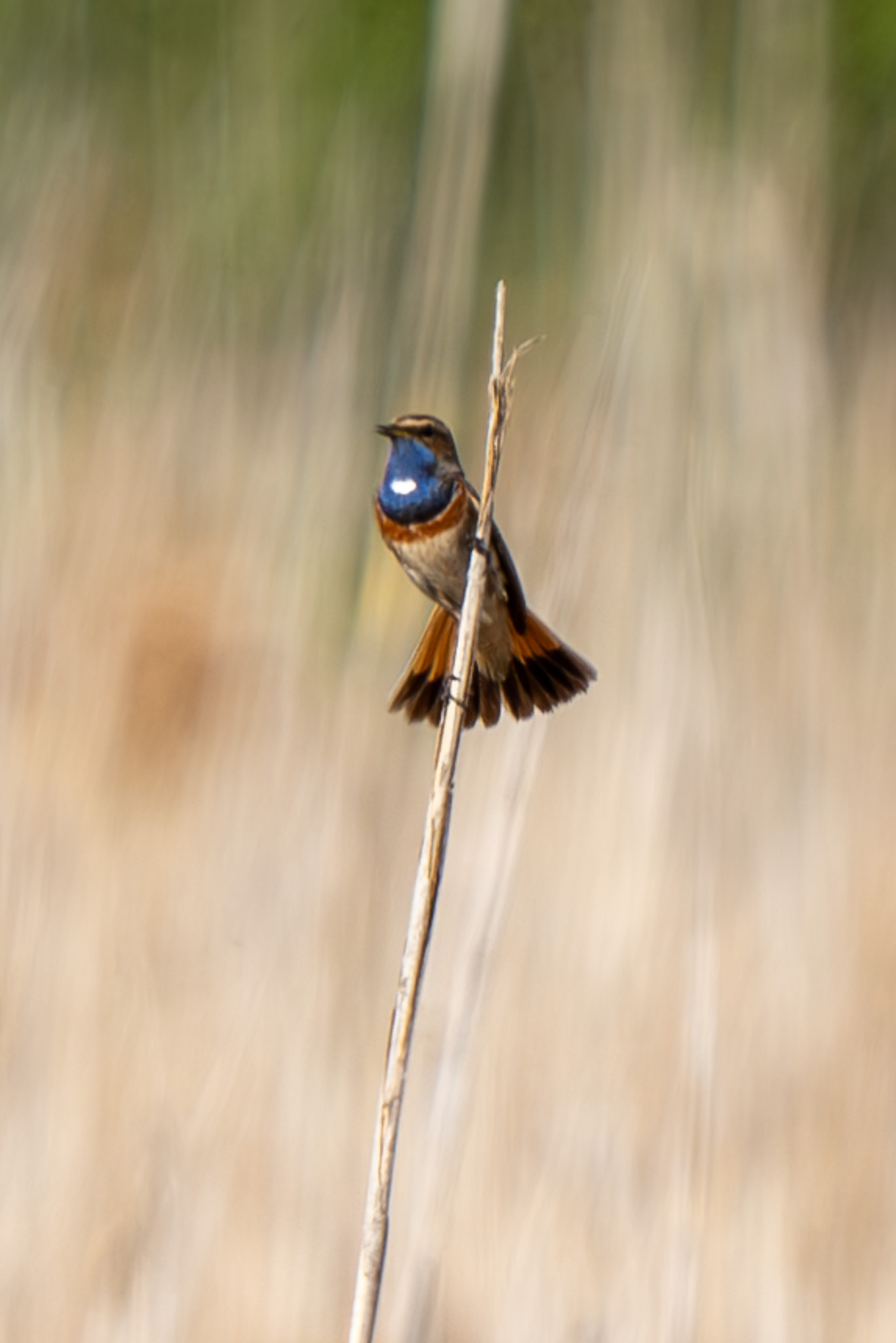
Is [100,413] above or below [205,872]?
above

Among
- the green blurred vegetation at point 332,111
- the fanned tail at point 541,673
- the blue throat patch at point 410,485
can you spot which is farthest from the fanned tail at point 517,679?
the green blurred vegetation at point 332,111

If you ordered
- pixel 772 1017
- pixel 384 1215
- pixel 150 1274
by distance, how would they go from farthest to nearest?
pixel 772 1017 → pixel 150 1274 → pixel 384 1215

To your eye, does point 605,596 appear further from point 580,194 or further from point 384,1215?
point 384,1215

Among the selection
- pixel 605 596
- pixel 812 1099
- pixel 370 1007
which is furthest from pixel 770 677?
pixel 370 1007

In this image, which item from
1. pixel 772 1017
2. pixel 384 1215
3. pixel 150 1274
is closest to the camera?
pixel 384 1215

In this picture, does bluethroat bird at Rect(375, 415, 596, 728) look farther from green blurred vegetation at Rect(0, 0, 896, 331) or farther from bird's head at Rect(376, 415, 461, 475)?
green blurred vegetation at Rect(0, 0, 896, 331)

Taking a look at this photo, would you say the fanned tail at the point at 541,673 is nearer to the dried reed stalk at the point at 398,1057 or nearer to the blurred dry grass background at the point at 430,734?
the blurred dry grass background at the point at 430,734

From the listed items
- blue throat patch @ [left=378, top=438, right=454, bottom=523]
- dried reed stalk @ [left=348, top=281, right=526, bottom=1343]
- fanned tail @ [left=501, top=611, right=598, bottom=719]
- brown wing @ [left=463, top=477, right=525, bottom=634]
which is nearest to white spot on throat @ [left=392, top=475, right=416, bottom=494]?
blue throat patch @ [left=378, top=438, right=454, bottom=523]
